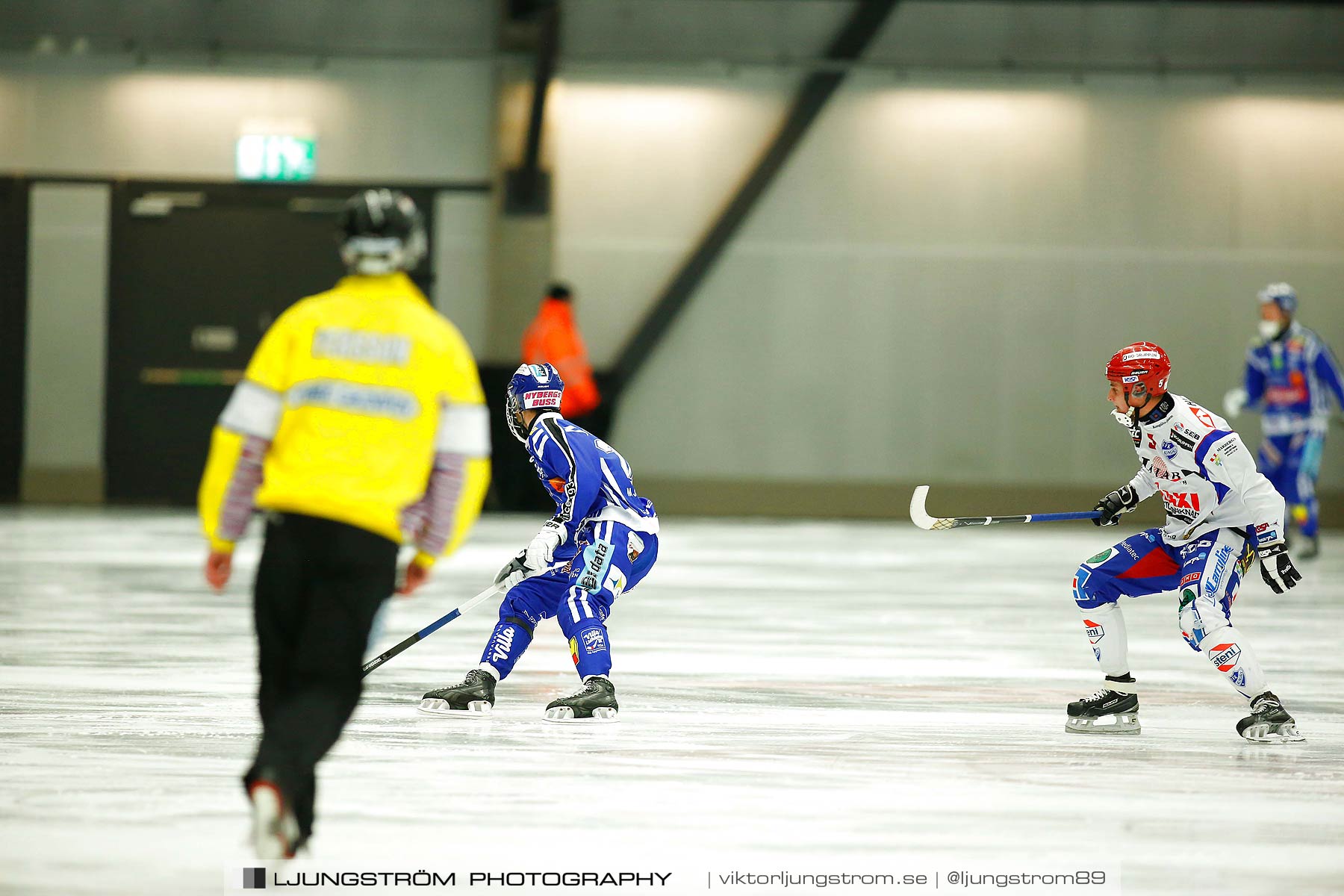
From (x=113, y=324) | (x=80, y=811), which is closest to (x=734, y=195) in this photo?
(x=113, y=324)

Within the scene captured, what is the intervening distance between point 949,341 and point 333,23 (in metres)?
7.23

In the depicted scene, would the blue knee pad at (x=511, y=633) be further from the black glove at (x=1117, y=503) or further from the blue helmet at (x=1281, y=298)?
the blue helmet at (x=1281, y=298)

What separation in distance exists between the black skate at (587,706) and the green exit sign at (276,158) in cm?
1248

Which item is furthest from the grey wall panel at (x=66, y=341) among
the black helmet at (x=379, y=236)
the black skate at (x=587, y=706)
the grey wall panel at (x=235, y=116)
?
Answer: the black helmet at (x=379, y=236)

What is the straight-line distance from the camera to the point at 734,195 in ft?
58.1

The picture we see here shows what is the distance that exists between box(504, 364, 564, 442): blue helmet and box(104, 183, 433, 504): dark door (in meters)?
11.6

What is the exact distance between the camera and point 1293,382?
13.5 metres

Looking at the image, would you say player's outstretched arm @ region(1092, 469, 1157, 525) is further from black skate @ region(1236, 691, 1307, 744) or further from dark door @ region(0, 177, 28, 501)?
dark door @ region(0, 177, 28, 501)

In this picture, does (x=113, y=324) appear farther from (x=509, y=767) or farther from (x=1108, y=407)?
(x=509, y=767)

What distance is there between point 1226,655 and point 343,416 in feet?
11.5

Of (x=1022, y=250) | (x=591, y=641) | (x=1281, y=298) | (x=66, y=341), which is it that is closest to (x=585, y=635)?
(x=591, y=641)

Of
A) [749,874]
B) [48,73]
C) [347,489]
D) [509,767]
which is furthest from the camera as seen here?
[48,73]

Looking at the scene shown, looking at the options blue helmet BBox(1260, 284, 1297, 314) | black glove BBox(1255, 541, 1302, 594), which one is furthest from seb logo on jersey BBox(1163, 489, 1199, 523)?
blue helmet BBox(1260, 284, 1297, 314)

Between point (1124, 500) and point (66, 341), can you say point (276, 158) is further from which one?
point (1124, 500)
